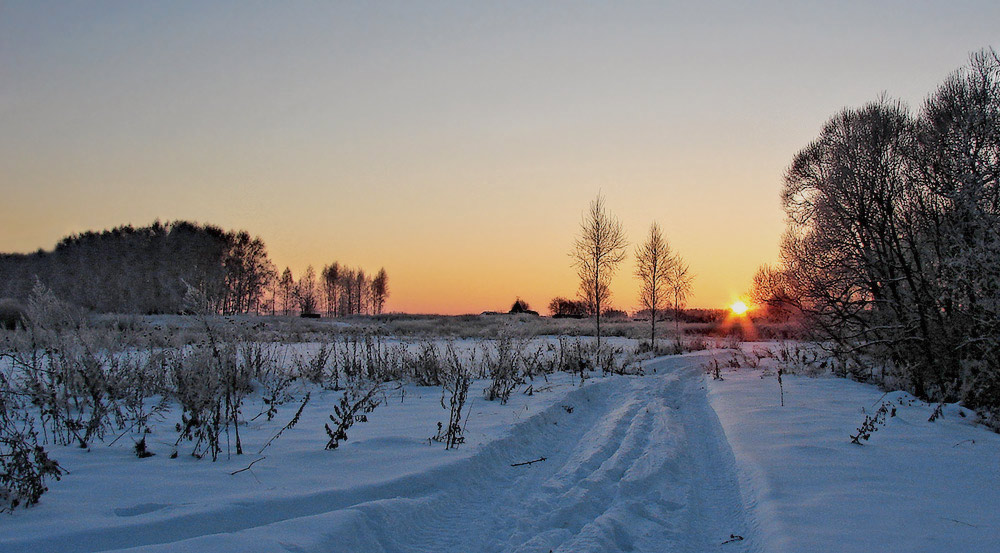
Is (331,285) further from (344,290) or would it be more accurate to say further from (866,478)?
(866,478)

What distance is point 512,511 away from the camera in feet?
13.8

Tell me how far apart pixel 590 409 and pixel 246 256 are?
193 ft

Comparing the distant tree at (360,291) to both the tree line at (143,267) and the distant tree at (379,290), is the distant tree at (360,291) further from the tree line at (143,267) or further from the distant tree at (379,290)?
the tree line at (143,267)

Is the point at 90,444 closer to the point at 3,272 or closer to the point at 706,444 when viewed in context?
the point at 706,444

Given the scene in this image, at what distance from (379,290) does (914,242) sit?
9027 cm

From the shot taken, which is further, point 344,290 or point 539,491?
point 344,290

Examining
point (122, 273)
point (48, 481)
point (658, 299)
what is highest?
point (122, 273)

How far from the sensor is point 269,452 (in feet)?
16.7

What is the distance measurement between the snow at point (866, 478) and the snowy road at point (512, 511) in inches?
12.2

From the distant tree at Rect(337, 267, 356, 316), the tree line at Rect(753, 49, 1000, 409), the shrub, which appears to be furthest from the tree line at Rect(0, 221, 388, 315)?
the tree line at Rect(753, 49, 1000, 409)

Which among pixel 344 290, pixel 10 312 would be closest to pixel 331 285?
pixel 344 290

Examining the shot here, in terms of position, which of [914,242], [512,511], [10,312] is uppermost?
[914,242]

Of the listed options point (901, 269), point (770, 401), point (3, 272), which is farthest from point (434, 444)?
point (3, 272)

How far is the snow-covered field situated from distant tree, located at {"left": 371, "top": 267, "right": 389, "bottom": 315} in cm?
8974
